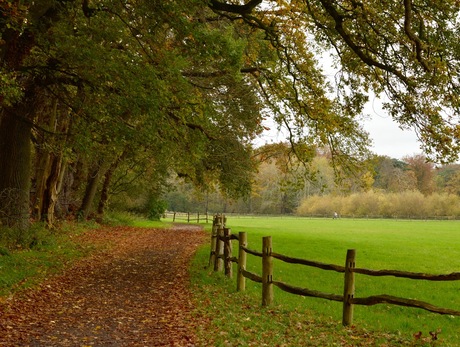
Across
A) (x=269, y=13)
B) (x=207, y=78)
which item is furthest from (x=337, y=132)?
(x=207, y=78)

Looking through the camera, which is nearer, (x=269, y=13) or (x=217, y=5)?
(x=217, y=5)

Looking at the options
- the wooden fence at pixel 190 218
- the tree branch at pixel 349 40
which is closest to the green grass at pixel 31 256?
the tree branch at pixel 349 40

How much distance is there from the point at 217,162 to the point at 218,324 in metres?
16.2

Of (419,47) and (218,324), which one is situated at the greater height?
(419,47)

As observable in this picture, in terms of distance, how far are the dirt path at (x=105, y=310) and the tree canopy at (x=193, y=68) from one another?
357 cm

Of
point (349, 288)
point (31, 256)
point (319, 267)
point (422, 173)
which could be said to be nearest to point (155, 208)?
point (31, 256)

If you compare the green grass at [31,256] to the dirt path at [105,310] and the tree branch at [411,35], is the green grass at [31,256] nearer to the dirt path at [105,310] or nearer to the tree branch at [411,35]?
the dirt path at [105,310]

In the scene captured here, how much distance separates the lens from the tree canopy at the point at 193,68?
10.6 meters

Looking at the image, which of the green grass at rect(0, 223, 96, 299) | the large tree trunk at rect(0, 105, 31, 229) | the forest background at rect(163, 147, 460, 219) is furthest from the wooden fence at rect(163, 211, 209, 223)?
the large tree trunk at rect(0, 105, 31, 229)

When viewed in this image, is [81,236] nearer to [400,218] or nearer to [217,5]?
[217,5]

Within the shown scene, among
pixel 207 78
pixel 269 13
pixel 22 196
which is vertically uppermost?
pixel 269 13

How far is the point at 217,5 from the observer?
12305mm

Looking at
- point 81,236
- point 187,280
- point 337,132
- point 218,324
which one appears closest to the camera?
point 218,324

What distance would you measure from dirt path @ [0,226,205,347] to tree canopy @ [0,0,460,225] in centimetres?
357
